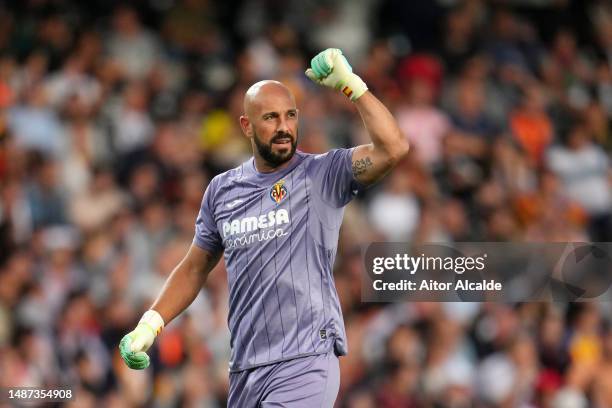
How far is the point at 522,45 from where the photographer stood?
45.1ft

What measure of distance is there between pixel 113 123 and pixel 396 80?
320cm

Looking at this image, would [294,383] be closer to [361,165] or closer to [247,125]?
[361,165]

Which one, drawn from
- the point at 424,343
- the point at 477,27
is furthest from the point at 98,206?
the point at 477,27

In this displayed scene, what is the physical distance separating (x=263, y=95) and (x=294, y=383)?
54.7 inches

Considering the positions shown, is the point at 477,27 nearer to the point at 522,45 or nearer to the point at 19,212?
the point at 522,45

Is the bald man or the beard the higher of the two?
the beard

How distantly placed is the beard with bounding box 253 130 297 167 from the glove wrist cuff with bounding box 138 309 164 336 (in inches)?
38.7

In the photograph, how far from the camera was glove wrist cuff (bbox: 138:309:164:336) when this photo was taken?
233 inches

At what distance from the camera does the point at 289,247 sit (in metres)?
5.61

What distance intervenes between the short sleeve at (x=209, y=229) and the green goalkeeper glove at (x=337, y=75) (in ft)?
3.25

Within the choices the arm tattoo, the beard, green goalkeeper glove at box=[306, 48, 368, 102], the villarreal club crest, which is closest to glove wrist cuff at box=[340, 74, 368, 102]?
green goalkeeper glove at box=[306, 48, 368, 102]

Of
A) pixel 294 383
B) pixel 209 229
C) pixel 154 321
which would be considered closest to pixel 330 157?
pixel 209 229

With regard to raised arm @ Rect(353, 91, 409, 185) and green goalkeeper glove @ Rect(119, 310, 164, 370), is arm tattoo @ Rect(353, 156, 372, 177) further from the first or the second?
green goalkeeper glove @ Rect(119, 310, 164, 370)

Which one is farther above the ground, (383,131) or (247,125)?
(247,125)
